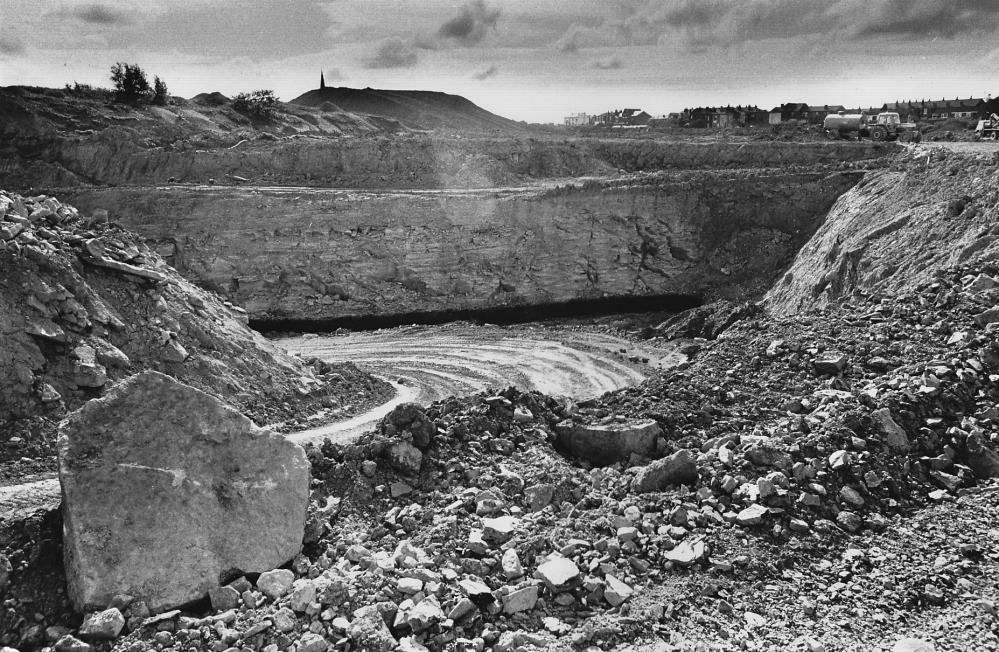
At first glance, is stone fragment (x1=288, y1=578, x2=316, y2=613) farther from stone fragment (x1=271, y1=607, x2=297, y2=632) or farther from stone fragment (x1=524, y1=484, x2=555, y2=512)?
stone fragment (x1=524, y1=484, x2=555, y2=512)

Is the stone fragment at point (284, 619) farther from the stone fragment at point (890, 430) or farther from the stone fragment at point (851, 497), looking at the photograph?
the stone fragment at point (890, 430)

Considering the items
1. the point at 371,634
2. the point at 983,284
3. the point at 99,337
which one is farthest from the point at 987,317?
the point at 99,337

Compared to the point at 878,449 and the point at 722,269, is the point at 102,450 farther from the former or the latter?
the point at 722,269

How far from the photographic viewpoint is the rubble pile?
817 cm

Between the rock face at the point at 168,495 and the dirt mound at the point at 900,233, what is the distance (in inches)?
663

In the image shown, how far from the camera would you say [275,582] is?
8.85m

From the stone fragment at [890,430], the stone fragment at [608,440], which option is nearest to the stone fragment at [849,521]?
the stone fragment at [890,430]

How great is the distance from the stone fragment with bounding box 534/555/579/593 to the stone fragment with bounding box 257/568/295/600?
9.94 feet

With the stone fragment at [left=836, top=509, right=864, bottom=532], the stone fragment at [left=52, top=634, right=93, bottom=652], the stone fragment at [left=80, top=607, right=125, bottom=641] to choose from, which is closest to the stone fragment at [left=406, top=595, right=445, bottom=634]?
the stone fragment at [left=80, top=607, right=125, bottom=641]

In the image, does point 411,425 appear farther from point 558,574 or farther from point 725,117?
point 725,117

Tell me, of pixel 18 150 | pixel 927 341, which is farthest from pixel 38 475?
pixel 18 150

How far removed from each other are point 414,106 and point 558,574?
259 ft

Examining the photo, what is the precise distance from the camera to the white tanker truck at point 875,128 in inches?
1766

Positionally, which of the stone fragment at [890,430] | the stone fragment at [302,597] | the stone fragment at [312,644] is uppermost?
the stone fragment at [890,430]
